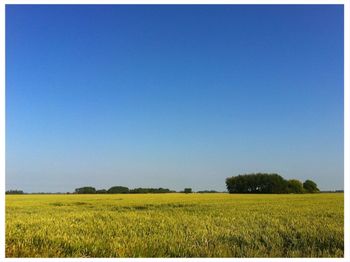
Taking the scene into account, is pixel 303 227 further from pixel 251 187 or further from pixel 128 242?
pixel 251 187

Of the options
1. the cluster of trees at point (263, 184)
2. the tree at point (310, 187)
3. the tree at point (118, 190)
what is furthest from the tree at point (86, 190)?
the tree at point (310, 187)

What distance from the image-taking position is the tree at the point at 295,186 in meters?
80.4

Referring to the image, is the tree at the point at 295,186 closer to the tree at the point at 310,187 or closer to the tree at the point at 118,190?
the tree at the point at 310,187

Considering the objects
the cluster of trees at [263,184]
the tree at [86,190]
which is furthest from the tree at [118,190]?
the cluster of trees at [263,184]

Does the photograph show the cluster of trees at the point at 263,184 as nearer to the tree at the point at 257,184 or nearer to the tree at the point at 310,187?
the tree at the point at 257,184

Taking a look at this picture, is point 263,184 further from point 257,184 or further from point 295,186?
point 295,186

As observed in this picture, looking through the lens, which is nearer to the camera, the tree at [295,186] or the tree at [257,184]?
the tree at [257,184]

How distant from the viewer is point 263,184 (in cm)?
7956

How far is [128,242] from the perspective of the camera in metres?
9.88

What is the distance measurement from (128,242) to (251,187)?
241 ft

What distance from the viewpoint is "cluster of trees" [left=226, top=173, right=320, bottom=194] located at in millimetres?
79250

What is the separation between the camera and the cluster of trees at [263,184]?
260 feet

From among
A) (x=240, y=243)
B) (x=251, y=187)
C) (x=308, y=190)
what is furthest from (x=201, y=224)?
(x=308, y=190)
